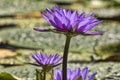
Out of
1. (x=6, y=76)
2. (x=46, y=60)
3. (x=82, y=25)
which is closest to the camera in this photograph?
(x=82, y=25)

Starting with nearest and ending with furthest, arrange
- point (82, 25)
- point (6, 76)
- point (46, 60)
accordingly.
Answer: point (82, 25) → point (46, 60) → point (6, 76)

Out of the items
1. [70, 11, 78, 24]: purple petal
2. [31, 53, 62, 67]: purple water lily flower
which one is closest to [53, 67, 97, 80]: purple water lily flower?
[31, 53, 62, 67]: purple water lily flower

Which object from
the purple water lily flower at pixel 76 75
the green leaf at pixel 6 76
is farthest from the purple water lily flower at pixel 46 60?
the green leaf at pixel 6 76

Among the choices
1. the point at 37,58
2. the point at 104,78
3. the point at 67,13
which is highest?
the point at 67,13

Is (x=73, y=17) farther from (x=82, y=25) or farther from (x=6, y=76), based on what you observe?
(x=6, y=76)

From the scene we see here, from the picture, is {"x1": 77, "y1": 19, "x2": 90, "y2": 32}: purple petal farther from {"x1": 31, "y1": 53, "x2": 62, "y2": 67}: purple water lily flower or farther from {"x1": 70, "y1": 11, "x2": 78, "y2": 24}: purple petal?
{"x1": 31, "y1": 53, "x2": 62, "y2": 67}: purple water lily flower

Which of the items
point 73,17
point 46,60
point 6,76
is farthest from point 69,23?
point 6,76

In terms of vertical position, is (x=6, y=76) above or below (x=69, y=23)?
below

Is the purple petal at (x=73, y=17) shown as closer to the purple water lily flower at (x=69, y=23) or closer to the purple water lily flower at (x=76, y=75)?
the purple water lily flower at (x=69, y=23)

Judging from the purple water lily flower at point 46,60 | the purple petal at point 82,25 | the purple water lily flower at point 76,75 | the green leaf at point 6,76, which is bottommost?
the green leaf at point 6,76

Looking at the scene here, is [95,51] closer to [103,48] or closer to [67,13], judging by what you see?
[103,48]

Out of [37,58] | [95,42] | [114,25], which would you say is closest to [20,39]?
[95,42]
